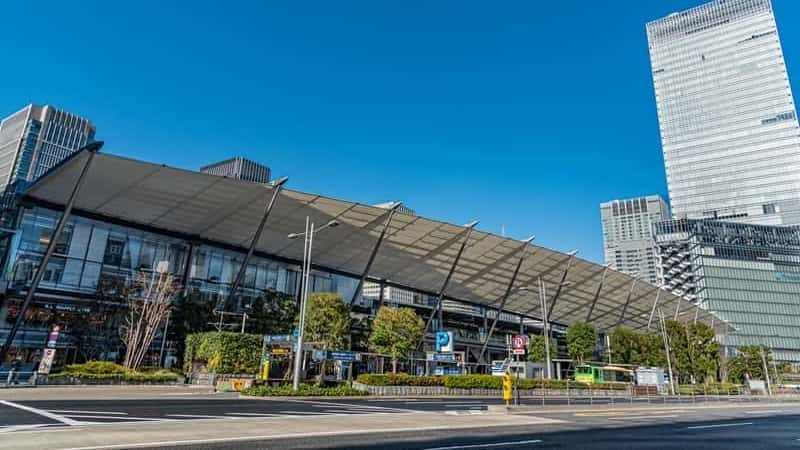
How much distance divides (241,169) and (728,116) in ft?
589

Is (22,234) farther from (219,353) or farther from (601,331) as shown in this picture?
(601,331)

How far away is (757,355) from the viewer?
75.6m

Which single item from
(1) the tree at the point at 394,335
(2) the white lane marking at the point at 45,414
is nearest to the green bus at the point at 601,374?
(1) the tree at the point at 394,335

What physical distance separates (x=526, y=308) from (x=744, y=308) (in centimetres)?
7368

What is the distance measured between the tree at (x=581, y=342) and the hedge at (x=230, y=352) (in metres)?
39.6

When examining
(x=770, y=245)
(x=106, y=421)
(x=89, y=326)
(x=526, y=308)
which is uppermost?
(x=770, y=245)

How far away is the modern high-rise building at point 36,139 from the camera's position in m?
129

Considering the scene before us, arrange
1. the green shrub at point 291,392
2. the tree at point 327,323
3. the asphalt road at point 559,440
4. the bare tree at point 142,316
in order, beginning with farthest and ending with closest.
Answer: the tree at point 327,323
the bare tree at point 142,316
the green shrub at point 291,392
the asphalt road at point 559,440

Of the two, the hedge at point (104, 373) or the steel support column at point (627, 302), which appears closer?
the hedge at point (104, 373)

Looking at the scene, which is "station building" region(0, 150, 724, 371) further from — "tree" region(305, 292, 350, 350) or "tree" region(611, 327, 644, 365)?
"tree" region(305, 292, 350, 350)

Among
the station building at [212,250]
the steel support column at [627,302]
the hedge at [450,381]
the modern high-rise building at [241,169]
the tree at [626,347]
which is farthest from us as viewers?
the modern high-rise building at [241,169]

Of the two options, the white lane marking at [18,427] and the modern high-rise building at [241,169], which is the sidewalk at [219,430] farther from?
the modern high-rise building at [241,169]

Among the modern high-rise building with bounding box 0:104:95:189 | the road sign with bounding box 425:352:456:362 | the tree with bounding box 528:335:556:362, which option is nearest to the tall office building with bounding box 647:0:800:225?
the tree with bounding box 528:335:556:362

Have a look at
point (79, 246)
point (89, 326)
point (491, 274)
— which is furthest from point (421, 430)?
point (491, 274)
